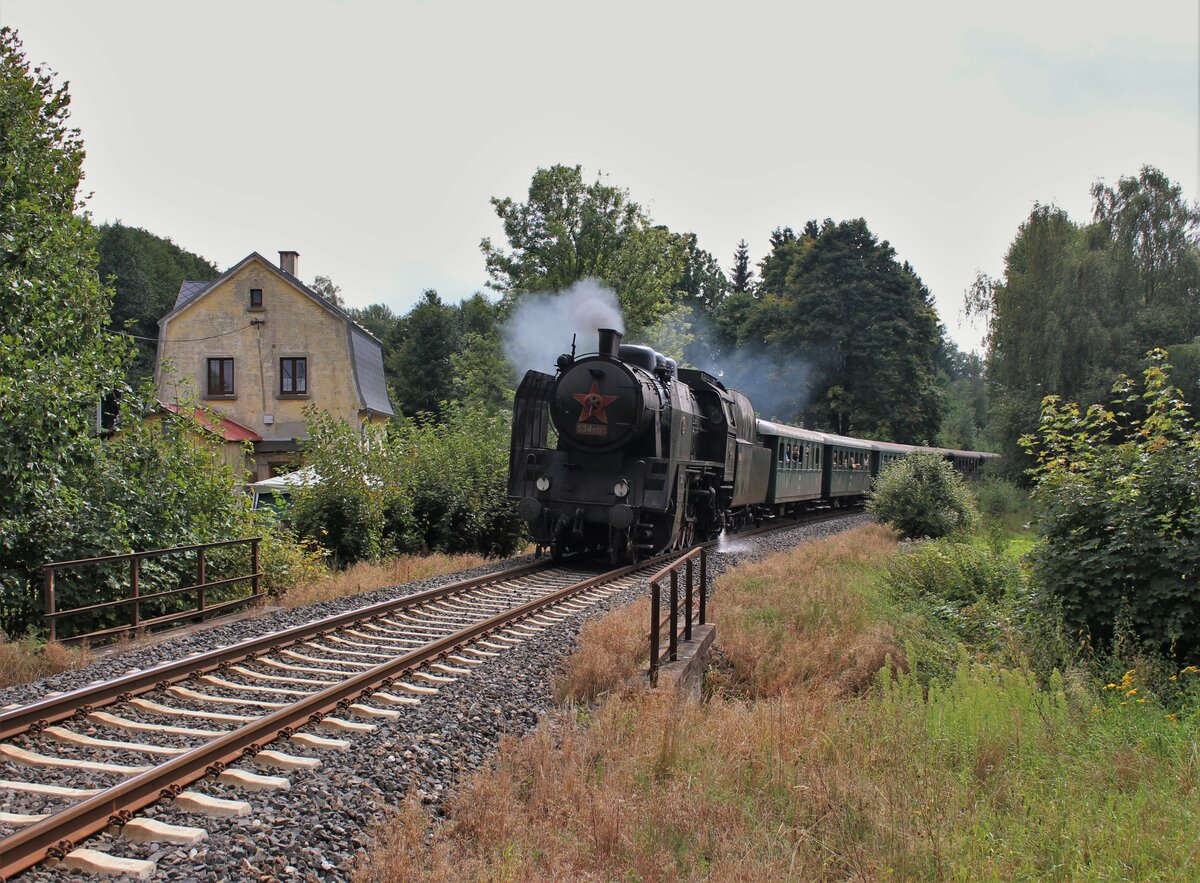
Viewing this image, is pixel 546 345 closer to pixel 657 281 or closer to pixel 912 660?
pixel 657 281

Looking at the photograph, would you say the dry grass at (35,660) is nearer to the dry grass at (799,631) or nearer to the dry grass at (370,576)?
the dry grass at (370,576)

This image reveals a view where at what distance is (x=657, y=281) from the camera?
31.7 meters

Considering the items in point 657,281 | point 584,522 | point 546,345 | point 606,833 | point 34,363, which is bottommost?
point 606,833

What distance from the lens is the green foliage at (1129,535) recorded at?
7.55 m

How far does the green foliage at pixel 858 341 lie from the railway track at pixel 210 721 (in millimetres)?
38362

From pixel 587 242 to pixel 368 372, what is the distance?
939cm

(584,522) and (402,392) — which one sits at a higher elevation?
(402,392)

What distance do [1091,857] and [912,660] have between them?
12.9 feet

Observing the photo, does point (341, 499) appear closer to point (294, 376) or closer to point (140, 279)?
point (294, 376)

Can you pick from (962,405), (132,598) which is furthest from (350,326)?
(962,405)

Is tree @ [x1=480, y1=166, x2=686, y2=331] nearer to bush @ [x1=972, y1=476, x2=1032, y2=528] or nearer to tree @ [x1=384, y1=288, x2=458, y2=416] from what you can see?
bush @ [x1=972, y1=476, x2=1032, y2=528]

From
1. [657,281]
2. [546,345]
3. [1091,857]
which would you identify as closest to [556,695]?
[1091,857]

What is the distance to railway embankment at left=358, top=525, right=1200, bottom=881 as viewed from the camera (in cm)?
391

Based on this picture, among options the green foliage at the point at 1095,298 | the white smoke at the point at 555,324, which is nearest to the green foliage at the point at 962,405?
the green foliage at the point at 1095,298
